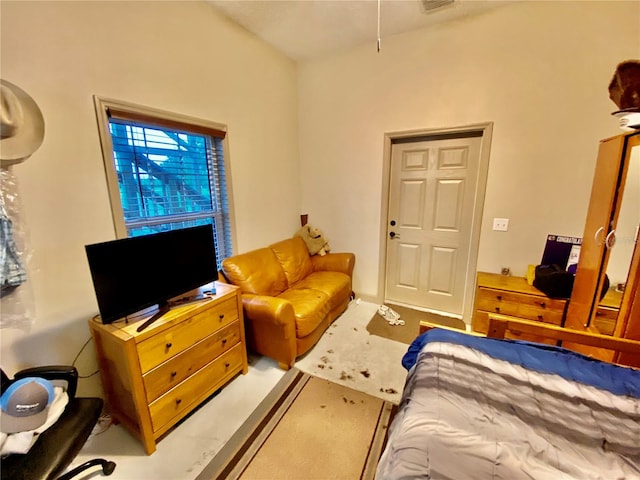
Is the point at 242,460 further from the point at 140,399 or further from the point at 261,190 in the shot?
the point at 261,190

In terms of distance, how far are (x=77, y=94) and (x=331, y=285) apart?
2.38 m

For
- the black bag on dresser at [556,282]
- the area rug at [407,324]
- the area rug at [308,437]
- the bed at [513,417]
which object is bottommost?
the area rug at [308,437]

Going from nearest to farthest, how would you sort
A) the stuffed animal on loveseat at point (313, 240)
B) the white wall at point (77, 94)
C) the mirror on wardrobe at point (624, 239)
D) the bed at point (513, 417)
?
the bed at point (513, 417) → the white wall at point (77, 94) → the mirror on wardrobe at point (624, 239) → the stuffed animal on loveseat at point (313, 240)

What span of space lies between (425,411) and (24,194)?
218 cm

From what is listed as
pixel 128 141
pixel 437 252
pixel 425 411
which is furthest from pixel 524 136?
pixel 128 141

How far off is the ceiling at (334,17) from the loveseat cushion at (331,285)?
2484 mm

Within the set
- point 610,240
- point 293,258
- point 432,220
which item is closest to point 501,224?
point 432,220

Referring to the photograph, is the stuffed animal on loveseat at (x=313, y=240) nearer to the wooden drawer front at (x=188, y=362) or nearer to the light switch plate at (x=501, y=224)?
the wooden drawer front at (x=188, y=362)

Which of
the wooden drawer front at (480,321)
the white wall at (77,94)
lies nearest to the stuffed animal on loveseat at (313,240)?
the white wall at (77,94)

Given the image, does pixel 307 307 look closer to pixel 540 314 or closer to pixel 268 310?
pixel 268 310

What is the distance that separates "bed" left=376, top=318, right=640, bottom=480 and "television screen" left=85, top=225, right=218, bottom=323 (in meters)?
1.48

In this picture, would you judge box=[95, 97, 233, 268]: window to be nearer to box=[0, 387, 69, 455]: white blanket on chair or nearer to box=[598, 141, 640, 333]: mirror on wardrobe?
box=[0, 387, 69, 455]: white blanket on chair

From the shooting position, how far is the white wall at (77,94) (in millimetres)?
1407

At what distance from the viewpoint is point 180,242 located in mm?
1782
